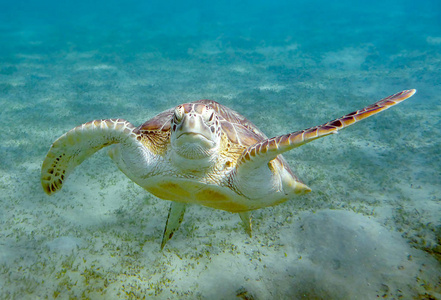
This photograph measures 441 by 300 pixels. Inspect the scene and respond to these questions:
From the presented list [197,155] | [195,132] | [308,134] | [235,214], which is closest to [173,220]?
[235,214]

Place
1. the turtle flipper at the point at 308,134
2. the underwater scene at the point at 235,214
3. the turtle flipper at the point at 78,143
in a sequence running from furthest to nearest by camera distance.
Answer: the underwater scene at the point at 235,214
the turtle flipper at the point at 78,143
the turtle flipper at the point at 308,134

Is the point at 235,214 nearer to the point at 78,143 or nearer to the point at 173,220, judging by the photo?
the point at 173,220

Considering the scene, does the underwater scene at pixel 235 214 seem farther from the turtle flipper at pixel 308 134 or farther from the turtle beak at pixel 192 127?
the turtle beak at pixel 192 127

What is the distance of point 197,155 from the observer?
6.43 ft

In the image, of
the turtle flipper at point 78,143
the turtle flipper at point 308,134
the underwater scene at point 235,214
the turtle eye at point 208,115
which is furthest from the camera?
the underwater scene at point 235,214

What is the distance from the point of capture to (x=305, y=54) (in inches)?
522

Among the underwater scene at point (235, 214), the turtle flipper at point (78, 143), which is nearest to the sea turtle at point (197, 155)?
the turtle flipper at point (78, 143)

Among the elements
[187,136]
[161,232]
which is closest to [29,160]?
[161,232]

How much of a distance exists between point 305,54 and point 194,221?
12606 mm

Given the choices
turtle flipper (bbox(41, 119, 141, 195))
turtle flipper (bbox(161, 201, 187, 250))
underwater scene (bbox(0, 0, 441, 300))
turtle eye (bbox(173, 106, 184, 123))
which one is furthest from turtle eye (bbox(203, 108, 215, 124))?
underwater scene (bbox(0, 0, 441, 300))

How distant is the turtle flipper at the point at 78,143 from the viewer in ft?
7.14

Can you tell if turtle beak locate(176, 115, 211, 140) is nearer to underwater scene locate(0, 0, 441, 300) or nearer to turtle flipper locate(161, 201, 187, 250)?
turtle flipper locate(161, 201, 187, 250)

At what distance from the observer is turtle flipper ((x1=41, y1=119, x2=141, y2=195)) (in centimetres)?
218

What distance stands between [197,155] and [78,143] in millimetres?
1221
